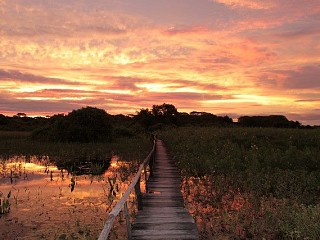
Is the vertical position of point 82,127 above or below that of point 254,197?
above

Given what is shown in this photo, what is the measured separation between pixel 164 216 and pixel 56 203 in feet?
15.4

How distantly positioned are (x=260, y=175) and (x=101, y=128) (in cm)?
2787

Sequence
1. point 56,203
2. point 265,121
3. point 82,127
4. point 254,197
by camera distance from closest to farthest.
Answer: point 254,197
point 56,203
point 82,127
point 265,121

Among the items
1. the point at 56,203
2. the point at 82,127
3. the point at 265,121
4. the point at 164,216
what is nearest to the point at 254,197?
the point at 164,216

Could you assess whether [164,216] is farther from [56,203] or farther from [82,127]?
[82,127]

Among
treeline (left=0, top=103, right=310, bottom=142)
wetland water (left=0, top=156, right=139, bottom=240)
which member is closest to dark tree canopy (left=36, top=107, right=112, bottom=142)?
treeline (left=0, top=103, right=310, bottom=142)

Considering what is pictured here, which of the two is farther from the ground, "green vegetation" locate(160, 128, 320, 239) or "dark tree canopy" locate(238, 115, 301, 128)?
"dark tree canopy" locate(238, 115, 301, 128)

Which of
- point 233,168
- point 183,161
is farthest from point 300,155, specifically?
point 183,161

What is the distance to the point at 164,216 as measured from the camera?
28.5ft

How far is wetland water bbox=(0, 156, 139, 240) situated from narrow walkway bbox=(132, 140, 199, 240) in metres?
0.75

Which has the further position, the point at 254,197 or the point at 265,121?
the point at 265,121

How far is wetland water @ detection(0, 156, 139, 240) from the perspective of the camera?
8625 mm

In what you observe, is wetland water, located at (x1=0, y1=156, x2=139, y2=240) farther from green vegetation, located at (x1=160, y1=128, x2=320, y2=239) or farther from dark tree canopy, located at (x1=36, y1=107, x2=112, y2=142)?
dark tree canopy, located at (x1=36, y1=107, x2=112, y2=142)

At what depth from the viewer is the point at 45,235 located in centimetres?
833
